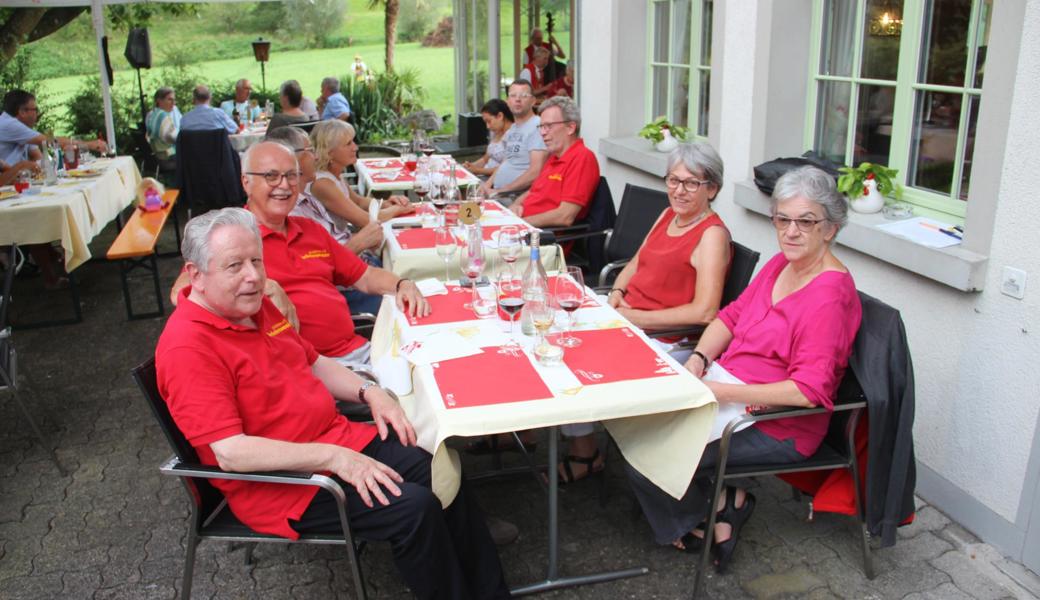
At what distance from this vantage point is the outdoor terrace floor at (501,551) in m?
→ 2.67

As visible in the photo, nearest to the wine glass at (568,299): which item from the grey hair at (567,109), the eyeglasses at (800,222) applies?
the eyeglasses at (800,222)

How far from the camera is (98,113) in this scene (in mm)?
13352

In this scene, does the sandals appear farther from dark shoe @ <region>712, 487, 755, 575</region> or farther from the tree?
the tree

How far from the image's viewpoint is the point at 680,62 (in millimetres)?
5449

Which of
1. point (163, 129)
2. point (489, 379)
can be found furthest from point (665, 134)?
point (163, 129)

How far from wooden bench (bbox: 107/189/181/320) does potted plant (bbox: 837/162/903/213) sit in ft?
13.5

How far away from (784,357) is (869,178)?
121 centimetres

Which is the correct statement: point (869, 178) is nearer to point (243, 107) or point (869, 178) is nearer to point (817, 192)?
point (817, 192)

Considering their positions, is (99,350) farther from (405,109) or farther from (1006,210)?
(405,109)

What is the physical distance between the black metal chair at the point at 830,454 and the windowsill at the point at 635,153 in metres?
2.53

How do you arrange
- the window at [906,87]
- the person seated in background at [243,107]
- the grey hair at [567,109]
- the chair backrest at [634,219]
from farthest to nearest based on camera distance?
the person seated in background at [243,107]
the grey hair at [567,109]
the chair backrest at [634,219]
the window at [906,87]

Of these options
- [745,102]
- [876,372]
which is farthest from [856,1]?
[876,372]

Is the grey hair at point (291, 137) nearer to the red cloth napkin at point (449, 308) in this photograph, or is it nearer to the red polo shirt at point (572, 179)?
the red cloth napkin at point (449, 308)

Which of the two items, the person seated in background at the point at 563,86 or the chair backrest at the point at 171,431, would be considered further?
the person seated in background at the point at 563,86
